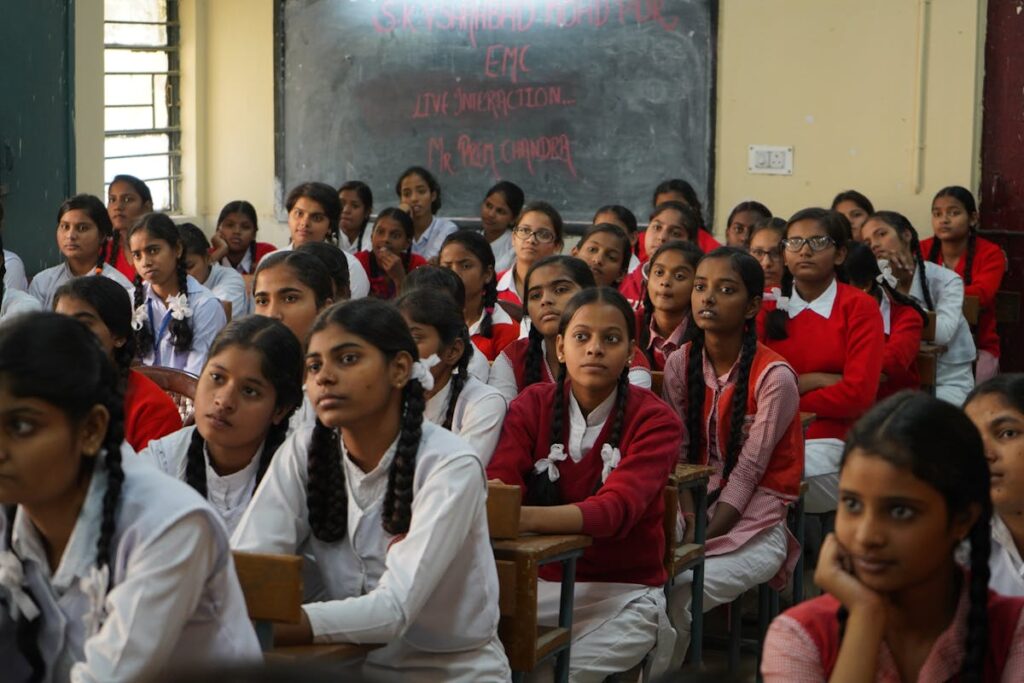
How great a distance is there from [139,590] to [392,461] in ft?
2.29

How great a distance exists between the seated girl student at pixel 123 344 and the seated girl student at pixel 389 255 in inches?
108

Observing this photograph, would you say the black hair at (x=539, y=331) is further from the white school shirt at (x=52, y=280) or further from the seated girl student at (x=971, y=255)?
the seated girl student at (x=971, y=255)

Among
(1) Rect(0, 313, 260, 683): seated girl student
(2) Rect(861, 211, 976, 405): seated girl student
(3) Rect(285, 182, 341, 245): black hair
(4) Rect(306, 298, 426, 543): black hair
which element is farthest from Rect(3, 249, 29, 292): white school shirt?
(1) Rect(0, 313, 260, 683): seated girl student

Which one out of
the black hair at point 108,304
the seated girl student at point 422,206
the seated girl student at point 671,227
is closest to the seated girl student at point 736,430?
the black hair at point 108,304

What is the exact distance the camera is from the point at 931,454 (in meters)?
1.58

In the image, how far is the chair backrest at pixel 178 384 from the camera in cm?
327

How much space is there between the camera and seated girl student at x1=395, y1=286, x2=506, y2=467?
3.05 meters

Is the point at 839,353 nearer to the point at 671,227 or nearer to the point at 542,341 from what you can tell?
the point at 542,341

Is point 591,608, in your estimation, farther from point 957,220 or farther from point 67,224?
point 957,220

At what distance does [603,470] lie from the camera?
2.92 meters

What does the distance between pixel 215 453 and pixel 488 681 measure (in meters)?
0.67

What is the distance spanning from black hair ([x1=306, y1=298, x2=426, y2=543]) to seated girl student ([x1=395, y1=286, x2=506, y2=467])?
618 mm

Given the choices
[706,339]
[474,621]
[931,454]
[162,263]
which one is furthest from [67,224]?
[931,454]

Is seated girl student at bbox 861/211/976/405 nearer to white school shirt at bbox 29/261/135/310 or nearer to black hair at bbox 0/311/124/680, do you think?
white school shirt at bbox 29/261/135/310
